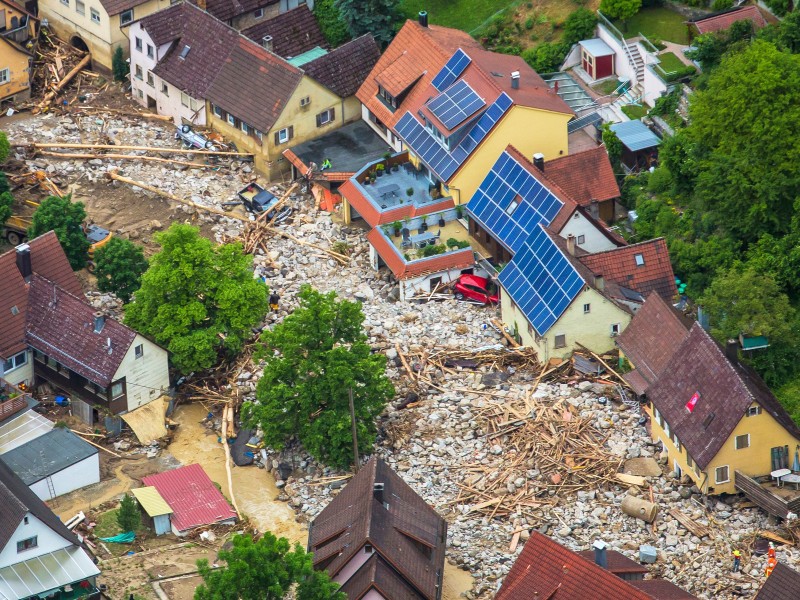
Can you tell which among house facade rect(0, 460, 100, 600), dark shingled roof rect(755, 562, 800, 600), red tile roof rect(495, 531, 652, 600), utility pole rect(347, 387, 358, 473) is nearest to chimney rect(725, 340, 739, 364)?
dark shingled roof rect(755, 562, 800, 600)

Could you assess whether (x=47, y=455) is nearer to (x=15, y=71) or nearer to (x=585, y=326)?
(x=585, y=326)

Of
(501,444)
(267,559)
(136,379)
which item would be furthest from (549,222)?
(267,559)

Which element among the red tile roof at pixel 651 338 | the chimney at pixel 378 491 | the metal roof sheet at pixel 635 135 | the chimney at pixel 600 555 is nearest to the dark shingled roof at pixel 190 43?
the metal roof sheet at pixel 635 135

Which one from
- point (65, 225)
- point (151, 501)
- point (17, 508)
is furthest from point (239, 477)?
point (65, 225)

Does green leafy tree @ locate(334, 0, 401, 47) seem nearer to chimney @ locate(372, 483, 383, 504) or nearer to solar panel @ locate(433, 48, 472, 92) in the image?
solar panel @ locate(433, 48, 472, 92)

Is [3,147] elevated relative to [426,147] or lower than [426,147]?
lower

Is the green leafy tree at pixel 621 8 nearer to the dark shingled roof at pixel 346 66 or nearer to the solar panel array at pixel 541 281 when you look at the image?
the dark shingled roof at pixel 346 66

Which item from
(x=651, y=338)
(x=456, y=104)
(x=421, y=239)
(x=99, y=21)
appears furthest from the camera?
(x=99, y=21)
